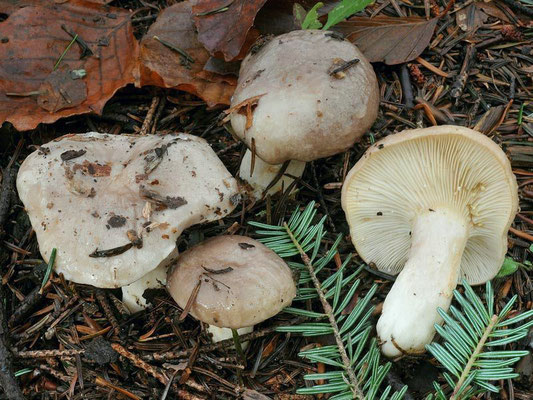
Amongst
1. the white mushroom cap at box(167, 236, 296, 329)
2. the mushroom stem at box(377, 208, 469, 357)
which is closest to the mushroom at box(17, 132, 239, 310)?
the white mushroom cap at box(167, 236, 296, 329)

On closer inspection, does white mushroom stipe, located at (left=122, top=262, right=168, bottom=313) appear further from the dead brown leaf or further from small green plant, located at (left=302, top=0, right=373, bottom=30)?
the dead brown leaf

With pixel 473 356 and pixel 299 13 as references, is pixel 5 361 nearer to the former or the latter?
pixel 473 356

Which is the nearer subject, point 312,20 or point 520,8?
point 312,20

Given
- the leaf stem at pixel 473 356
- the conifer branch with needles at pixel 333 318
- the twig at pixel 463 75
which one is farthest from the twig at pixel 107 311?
the twig at pixel 463 75

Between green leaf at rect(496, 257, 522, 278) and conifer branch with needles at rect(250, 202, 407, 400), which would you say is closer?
conifer branch with needles at rect(250, 202, 407, 400)

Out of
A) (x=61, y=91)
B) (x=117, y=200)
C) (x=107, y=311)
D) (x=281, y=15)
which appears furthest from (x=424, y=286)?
(x=61, y=91)

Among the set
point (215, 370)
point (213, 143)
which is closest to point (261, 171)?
point (213, 143)
